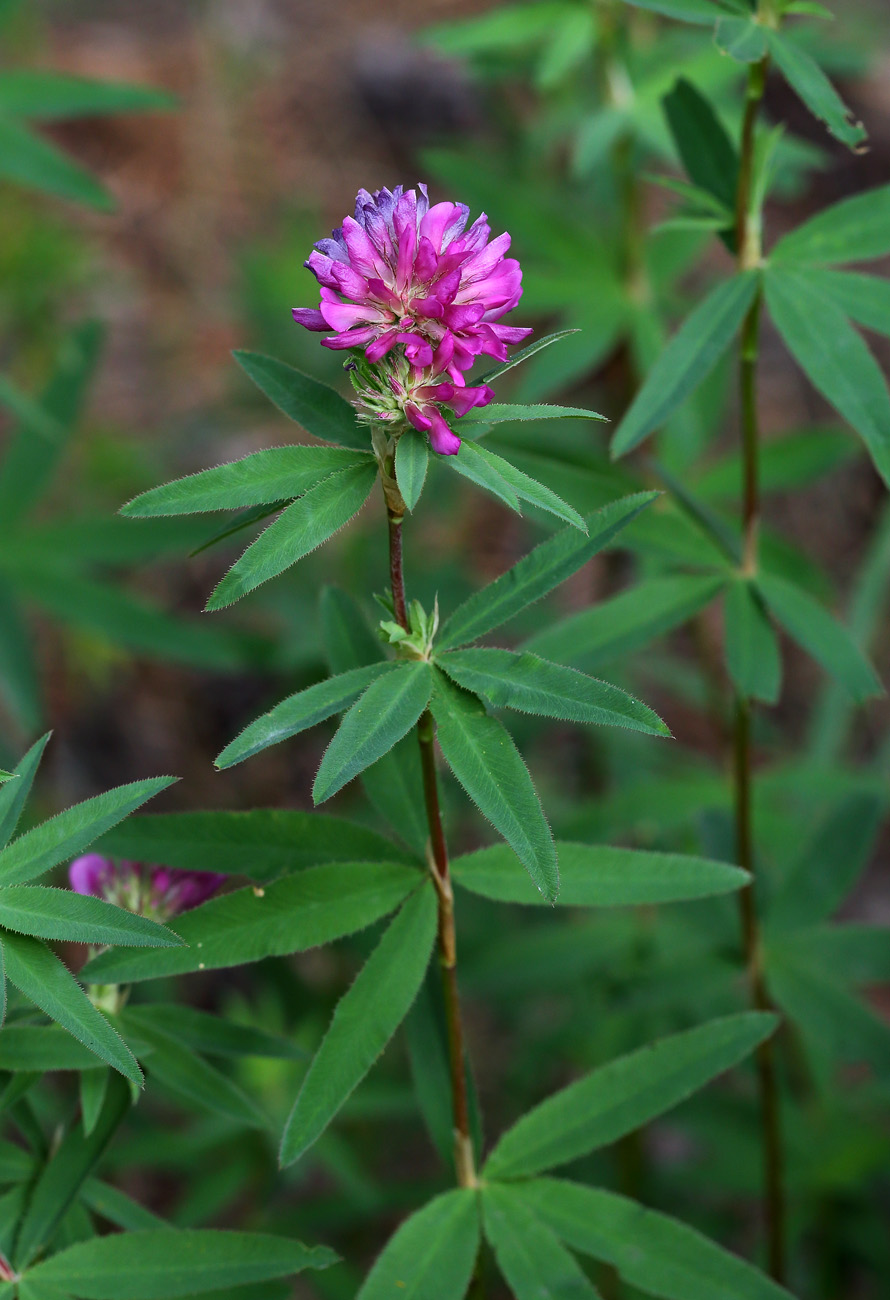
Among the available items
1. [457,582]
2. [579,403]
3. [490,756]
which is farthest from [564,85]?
[490,756]

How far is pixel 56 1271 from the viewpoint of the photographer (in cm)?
125

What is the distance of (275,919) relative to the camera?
1308 mm

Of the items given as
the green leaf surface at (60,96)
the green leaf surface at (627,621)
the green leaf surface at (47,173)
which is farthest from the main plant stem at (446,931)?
the green leaf surface at (60,96)

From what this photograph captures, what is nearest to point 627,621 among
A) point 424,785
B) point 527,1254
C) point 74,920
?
point 424,785

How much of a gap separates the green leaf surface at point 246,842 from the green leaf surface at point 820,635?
0.73m

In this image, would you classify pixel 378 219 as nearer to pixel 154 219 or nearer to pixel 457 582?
pixel 457 582

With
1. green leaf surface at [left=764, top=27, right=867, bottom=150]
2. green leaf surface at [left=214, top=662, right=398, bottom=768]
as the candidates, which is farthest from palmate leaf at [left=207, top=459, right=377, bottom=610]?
green leaf surface at [left=764, top=27, right=867, bottom=150]

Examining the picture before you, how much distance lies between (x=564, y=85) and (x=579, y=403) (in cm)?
84

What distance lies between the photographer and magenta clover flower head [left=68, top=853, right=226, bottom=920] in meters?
1.44

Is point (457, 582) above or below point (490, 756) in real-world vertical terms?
above

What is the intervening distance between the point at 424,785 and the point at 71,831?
0.34m

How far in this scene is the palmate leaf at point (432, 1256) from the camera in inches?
52.2

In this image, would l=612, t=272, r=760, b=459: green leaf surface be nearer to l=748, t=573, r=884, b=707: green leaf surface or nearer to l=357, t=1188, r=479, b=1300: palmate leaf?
l=748, t=573, r=884, b=707: green leaf surface

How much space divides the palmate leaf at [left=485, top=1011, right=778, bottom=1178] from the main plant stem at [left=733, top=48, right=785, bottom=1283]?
0.77 ft
